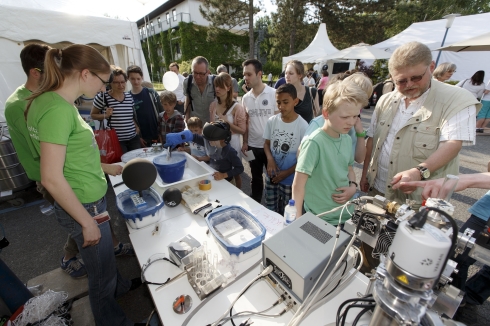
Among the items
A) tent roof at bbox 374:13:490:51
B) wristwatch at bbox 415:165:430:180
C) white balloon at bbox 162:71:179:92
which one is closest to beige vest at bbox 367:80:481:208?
wristwatch at bbox 415:165:430:180

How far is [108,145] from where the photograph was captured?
269 cm

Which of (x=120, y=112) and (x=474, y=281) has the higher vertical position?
(x=120, y=112)

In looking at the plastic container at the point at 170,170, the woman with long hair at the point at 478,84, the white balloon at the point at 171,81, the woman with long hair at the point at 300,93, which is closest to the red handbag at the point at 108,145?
the plastic container at the point at 170,170

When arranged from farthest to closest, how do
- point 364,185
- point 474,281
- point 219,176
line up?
point 219,176, point 364,185, point 474,281

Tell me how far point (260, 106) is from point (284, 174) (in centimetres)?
108

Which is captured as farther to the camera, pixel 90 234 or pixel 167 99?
pixel 167 99

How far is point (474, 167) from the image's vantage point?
4.18 m

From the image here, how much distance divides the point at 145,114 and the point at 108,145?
85cm

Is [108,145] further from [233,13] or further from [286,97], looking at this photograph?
[233,13]

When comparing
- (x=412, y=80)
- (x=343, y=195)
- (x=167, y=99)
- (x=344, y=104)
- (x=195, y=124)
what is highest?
(x=412, y=80)

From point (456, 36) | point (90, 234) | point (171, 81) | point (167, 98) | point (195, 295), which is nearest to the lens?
point (195, 295)

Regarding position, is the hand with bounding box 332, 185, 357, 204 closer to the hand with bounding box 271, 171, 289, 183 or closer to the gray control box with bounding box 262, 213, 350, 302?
the gray control box with bounding box 262, 213, 350, 302

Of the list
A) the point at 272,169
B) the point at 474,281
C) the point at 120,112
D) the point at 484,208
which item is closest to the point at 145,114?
the point at 120,112

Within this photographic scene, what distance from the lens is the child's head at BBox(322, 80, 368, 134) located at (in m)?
1.29
